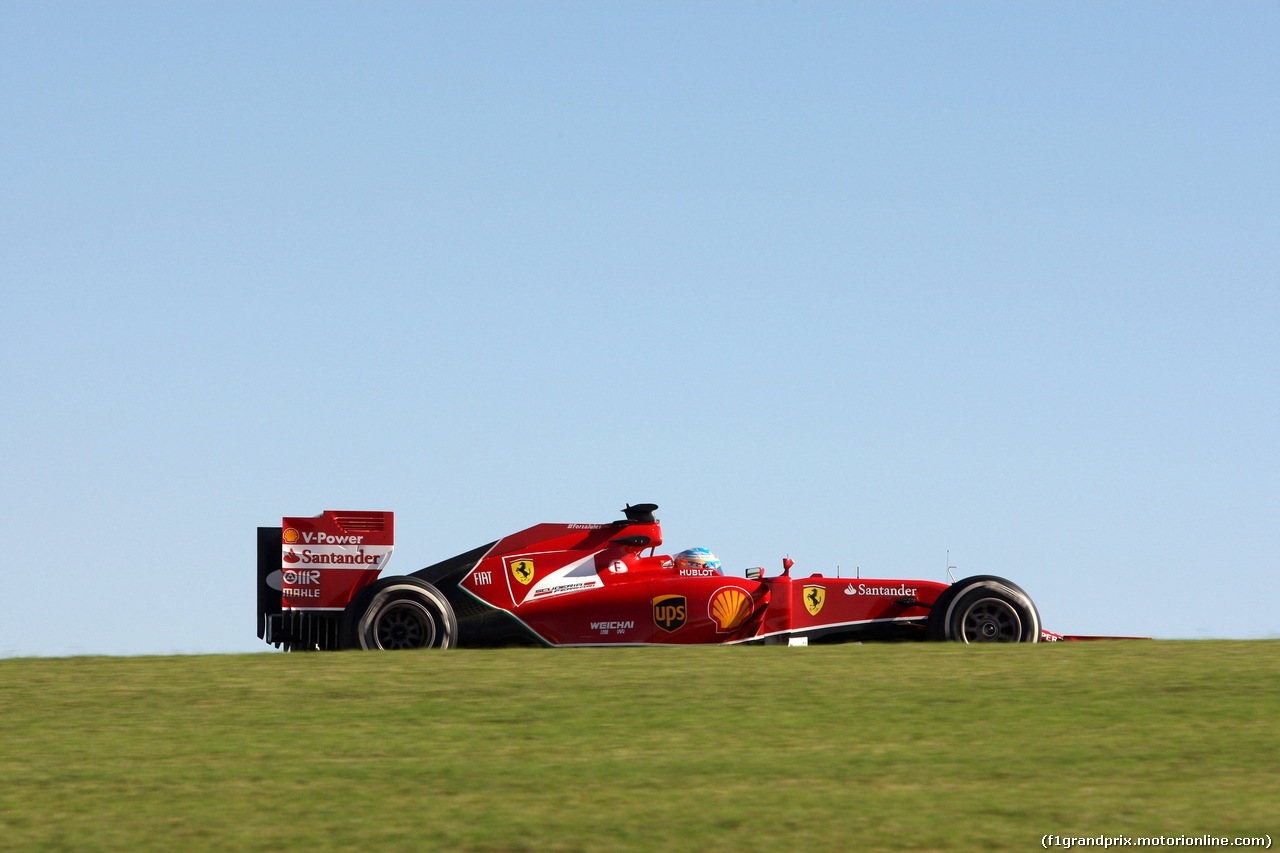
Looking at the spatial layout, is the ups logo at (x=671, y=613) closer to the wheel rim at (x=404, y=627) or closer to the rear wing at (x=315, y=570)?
the wheel rim at (x=404, y=627)

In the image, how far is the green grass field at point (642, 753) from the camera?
18.9 ft

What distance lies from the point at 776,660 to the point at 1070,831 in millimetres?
5333

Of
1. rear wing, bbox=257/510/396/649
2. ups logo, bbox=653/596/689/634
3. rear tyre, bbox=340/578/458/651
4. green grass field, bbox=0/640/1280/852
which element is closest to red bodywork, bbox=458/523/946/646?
ups logo, bbox=653/596/689/634

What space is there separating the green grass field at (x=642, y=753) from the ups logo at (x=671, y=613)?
6.87 feet

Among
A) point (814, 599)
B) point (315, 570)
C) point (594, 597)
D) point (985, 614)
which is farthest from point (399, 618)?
Result: point (985, 614)

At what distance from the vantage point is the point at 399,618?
41.4 feet

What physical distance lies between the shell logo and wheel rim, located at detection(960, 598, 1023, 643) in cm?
205

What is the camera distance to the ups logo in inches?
512

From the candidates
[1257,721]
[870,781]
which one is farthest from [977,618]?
[870,781]

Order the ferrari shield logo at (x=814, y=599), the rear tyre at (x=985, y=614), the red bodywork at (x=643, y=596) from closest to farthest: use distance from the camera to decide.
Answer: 1. the rear tyre at (x=985, y=614)
2. the red bodywork at (x=643, y=596)
3. the ferrari shield logo at (x=814, y=599)

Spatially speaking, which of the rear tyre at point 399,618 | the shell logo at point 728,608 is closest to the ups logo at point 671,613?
the shell logo at point 728,608

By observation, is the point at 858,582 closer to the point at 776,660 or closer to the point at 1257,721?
the point at 776,660

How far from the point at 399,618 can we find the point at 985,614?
547cm

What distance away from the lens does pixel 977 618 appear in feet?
42.0
